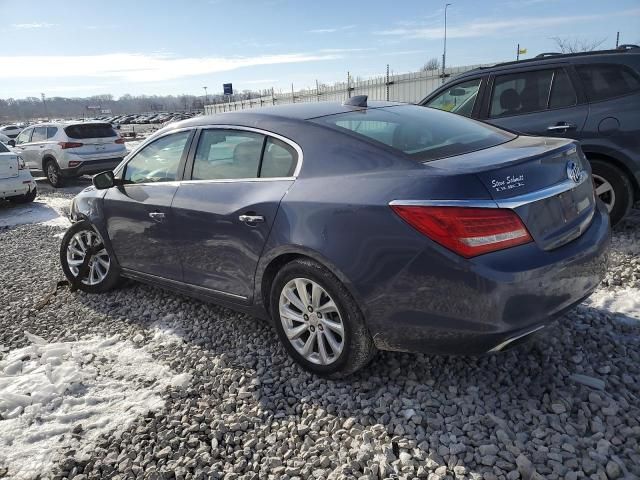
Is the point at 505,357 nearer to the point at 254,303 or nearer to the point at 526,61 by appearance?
the point at 254,303

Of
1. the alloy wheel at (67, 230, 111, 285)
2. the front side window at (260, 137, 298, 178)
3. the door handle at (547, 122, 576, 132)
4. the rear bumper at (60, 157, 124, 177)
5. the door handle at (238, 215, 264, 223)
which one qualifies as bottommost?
the rear bumper at (60, 157, 124, 177)

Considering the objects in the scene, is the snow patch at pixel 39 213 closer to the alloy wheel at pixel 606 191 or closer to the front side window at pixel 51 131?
the front side window at pixel 51 131

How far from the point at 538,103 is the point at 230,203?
380 centimetres

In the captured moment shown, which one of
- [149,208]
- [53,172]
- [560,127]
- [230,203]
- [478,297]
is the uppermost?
[560,127]

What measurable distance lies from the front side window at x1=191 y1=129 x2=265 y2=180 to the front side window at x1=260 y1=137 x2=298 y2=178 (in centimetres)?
6

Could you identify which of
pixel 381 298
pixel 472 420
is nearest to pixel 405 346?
pixel 381 298

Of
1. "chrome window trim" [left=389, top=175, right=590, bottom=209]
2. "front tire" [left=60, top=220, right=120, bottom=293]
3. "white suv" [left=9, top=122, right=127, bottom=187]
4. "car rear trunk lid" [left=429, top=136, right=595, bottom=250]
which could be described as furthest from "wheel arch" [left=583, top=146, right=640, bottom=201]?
"white suv" [left=9, top=122, right=127, bottom=187]

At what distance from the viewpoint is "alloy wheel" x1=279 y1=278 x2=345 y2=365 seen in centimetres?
275

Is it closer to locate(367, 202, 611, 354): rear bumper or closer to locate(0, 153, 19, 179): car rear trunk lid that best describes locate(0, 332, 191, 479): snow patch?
locate(367, 202, 611, 354): rear bumper

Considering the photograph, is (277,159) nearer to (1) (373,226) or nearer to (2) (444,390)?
(1) (373,226)

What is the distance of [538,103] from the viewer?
5277 millimetres

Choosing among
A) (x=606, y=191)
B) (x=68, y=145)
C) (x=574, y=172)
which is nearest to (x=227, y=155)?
(x=574, y=172)

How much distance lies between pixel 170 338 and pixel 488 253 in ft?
7.98

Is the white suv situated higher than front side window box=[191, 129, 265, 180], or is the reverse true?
front side window box=[191, 129, 265, 180]
